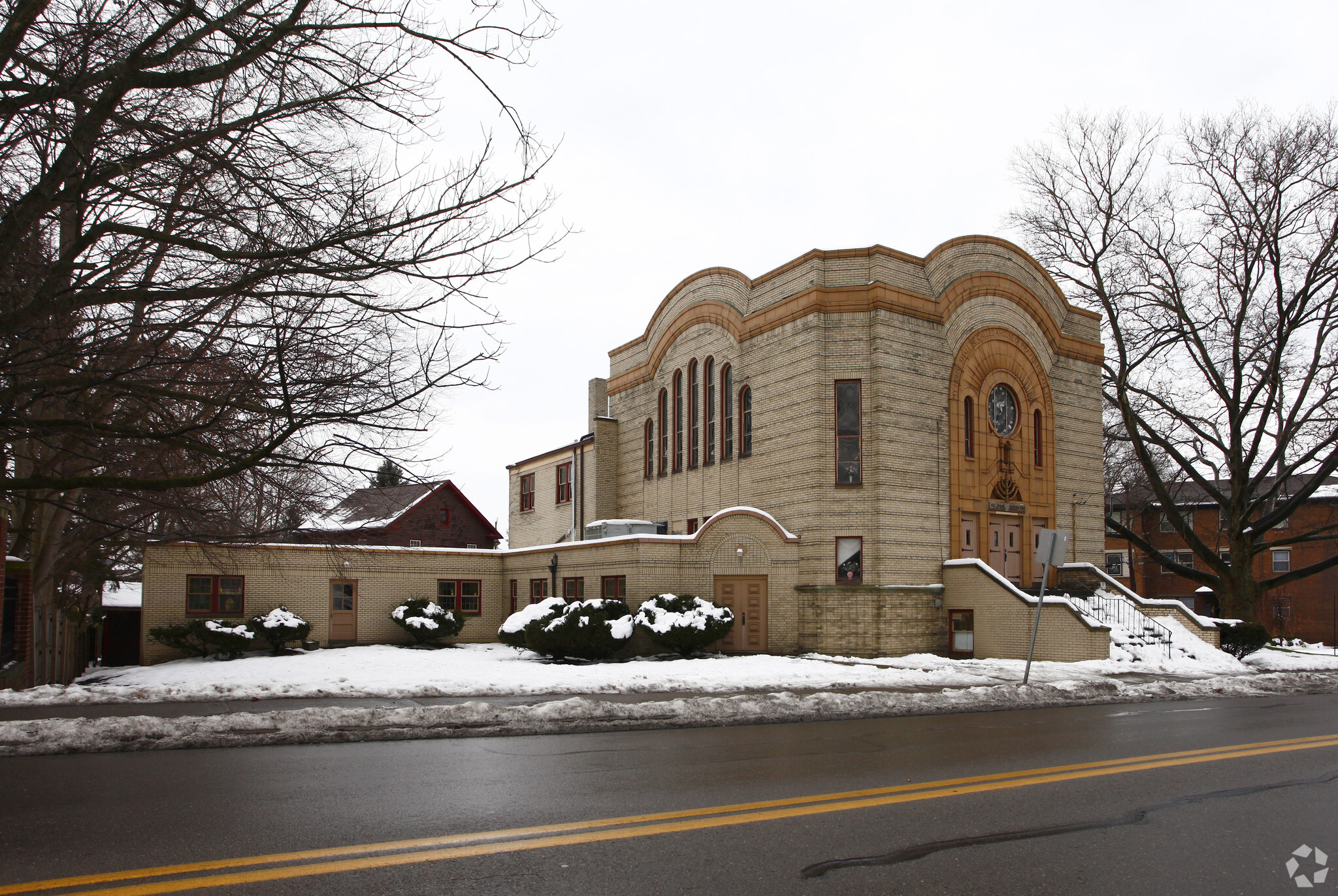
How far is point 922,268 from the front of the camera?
86.6 ft

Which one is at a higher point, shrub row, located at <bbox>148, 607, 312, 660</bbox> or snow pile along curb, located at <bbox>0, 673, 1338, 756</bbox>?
snow pile along curb, located at <bbox>0, 673, 1338, 756</bbox>

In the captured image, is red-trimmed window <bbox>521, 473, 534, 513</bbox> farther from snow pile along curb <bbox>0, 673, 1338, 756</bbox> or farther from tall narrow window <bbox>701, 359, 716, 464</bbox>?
snow pile along curb <bbox>0, 673, 1338, 756</bbox>

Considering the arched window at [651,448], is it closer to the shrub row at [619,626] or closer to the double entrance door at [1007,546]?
the shrub row at [619,626]

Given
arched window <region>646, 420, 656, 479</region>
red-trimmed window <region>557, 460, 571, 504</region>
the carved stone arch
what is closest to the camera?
the carved stone arch

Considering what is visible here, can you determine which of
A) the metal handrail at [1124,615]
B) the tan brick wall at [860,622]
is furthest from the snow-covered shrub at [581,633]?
the metal handrail at [1124,615]

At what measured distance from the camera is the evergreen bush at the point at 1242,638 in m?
24.7

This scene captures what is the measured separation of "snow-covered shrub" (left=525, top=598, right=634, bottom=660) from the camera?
2223 centimetres

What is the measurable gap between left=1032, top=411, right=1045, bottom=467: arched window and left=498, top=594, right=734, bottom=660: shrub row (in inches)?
451

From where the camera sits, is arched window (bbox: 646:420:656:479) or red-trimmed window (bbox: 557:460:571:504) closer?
arched window (bbox: 646:420:656:479)

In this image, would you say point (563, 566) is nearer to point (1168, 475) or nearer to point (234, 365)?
point (234, 365)

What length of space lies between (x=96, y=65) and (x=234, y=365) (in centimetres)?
385

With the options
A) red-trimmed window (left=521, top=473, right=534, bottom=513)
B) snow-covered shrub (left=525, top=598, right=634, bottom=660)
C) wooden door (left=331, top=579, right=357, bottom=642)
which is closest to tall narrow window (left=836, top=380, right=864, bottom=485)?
snow-covered shrub (left=525, top=598, right=634, bottom=660)

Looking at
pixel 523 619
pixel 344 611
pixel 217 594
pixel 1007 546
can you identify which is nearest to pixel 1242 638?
pixel 1007 546

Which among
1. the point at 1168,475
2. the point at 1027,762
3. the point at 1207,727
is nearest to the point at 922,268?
the point at 1207,727
